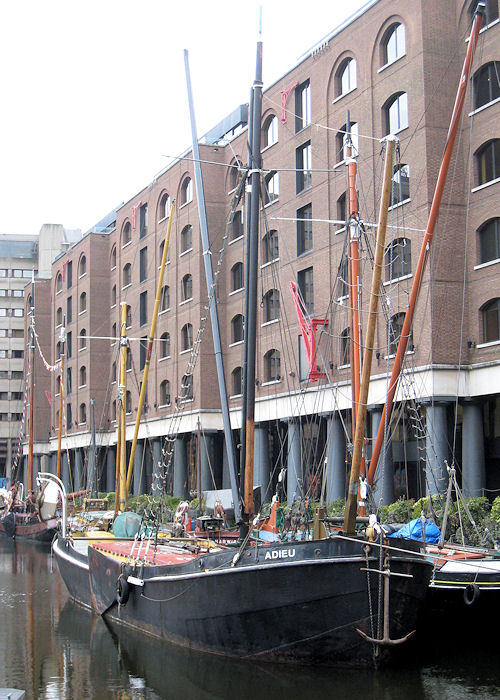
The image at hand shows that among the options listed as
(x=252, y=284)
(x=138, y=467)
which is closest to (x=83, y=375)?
(x=138, y=467)

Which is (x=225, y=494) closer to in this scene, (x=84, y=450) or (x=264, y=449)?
(x=264, y=449)

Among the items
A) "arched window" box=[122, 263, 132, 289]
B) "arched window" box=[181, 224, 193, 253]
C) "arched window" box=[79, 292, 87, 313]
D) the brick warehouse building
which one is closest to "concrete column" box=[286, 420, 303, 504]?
the brick warehouse building

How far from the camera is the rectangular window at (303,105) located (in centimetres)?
4368

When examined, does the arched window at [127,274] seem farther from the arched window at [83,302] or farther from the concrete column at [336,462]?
the concrete column at [336,462]

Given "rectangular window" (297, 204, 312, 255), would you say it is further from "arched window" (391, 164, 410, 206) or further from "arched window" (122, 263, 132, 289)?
"arched window" (122, 263, 132, 289)

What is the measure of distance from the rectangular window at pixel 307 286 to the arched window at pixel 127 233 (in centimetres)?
2377

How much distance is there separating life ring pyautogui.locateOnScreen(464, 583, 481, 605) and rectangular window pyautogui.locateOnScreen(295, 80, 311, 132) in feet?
92.3

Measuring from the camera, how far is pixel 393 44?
3769 centimetres

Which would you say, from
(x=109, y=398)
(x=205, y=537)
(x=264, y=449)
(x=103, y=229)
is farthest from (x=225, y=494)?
(x=103, y=229)

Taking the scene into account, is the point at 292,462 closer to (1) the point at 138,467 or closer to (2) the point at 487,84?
(2) the point at 487,84

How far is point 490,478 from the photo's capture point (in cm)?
3603

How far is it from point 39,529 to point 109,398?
58.6 feet

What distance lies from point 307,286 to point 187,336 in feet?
42.7

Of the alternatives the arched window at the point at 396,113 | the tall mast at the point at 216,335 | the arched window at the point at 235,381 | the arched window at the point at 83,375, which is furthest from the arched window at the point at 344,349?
the arched window at the point at 83,375
